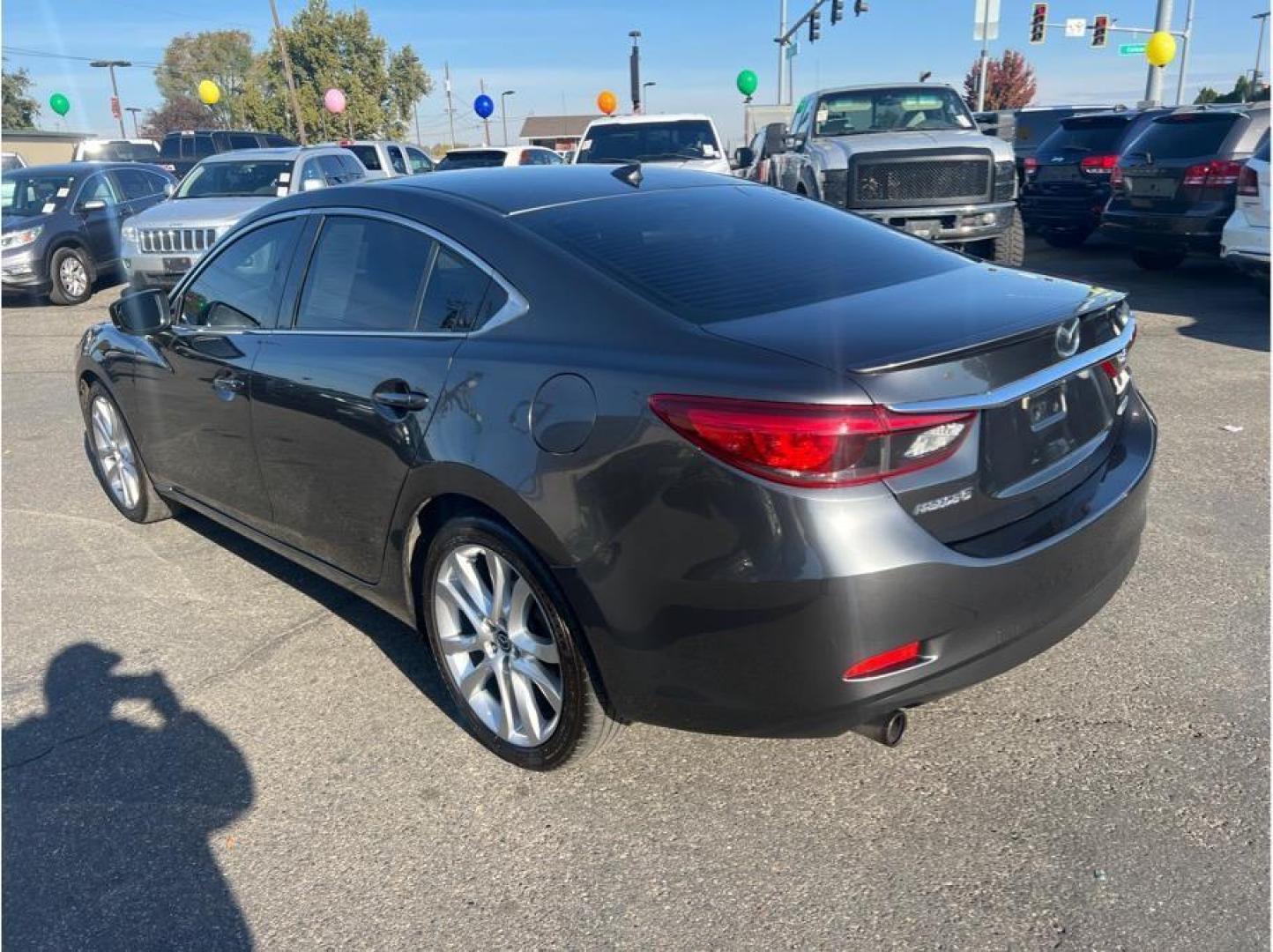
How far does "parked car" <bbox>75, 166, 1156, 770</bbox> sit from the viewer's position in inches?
91.0

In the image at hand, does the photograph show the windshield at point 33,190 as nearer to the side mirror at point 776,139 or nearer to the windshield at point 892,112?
the side mirror at point 776,139

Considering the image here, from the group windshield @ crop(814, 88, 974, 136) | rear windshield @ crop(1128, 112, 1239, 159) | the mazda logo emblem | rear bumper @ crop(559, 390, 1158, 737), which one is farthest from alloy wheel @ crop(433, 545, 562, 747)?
windshield @ crop(814, 88, 974, 136)

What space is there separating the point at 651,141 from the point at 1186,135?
250 inches

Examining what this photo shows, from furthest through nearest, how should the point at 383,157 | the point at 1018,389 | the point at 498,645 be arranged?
the point at 383,157
the point at 498,645
the point at 1018,389

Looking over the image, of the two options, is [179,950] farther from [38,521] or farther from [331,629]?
[38,521]

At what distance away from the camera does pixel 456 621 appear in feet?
10.3

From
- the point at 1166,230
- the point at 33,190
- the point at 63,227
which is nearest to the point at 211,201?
the point at 63,227

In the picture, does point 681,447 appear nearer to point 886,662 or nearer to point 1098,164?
point 886,662

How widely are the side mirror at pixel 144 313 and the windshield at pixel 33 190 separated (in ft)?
36.8

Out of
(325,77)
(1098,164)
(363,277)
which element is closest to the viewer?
(363,277)

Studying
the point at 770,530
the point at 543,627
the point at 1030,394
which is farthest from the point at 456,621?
the point at 1030,394

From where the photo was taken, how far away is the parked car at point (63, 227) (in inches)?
522

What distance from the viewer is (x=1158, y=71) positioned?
71.7 ft

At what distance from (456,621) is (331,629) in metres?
1.05
